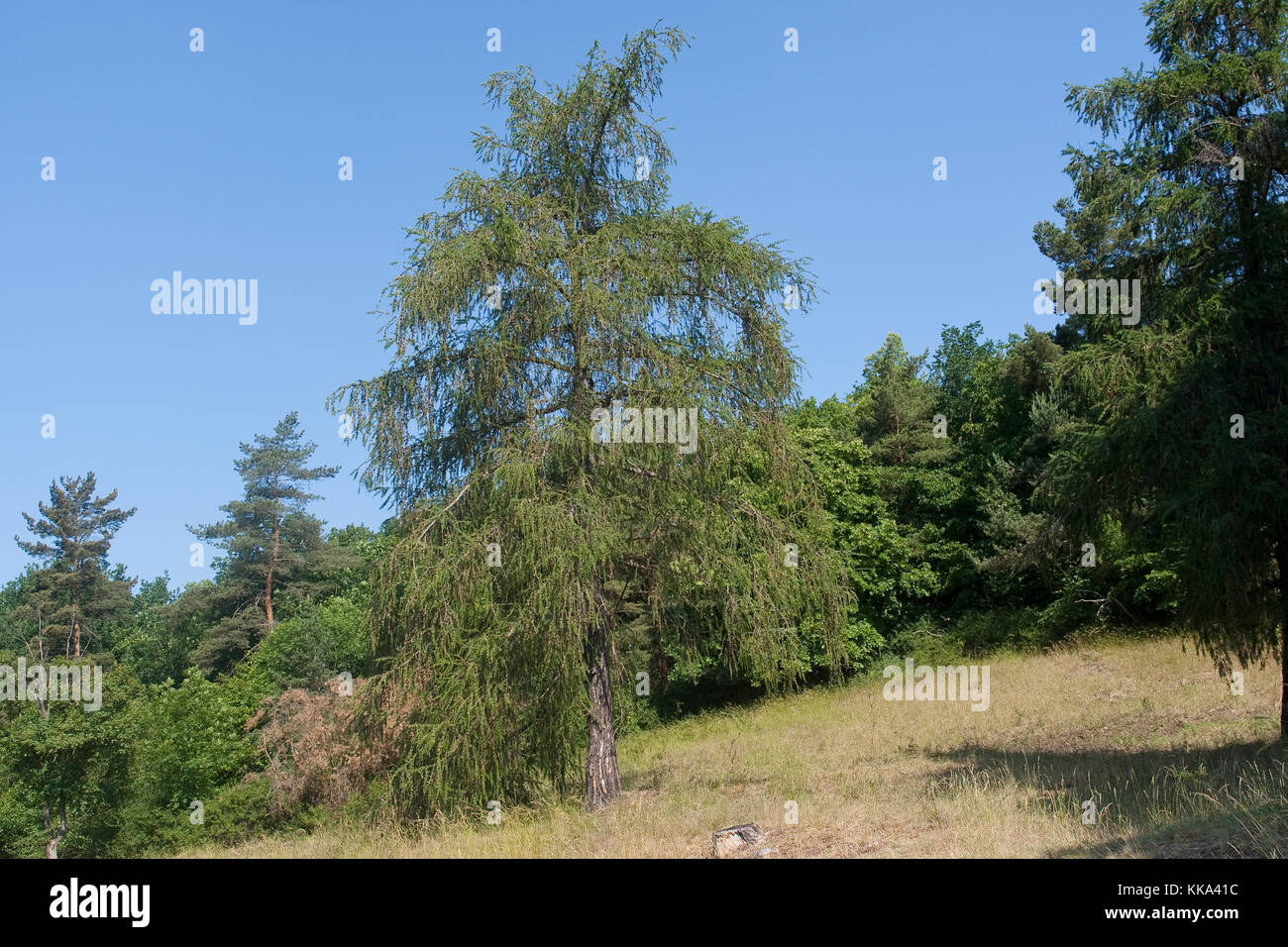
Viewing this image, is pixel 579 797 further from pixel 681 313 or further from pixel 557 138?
pixel 557 138

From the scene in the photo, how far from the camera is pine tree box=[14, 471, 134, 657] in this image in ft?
155

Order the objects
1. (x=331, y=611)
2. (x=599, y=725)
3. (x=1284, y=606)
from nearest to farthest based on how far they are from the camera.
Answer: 1. (x=1284, y=606)
2. (x=599, y=725)
3. (x=331, y=611)

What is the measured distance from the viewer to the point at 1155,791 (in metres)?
9.68

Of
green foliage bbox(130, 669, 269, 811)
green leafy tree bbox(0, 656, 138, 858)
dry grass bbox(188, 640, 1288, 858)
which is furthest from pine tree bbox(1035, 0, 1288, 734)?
green foliage bbox(130, 669, 269, 811)

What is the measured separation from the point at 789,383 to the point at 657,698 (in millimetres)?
26104

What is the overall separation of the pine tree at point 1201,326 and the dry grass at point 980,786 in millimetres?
2621

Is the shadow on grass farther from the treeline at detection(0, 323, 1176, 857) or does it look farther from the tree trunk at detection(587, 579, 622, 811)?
the tree trunk at detection(587, 579, 622, 811)

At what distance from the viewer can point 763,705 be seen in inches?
1245

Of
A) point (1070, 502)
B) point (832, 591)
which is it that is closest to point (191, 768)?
point (832, 591)

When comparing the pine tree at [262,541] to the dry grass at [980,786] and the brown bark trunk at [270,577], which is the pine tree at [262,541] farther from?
the dry grass at [980,786]

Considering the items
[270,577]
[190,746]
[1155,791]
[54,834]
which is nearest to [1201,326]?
[1155,791]

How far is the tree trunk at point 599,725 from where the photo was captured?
13.1 m

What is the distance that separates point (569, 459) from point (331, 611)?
1327 inches

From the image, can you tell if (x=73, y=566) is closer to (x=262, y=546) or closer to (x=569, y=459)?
(x=262, y=546)
